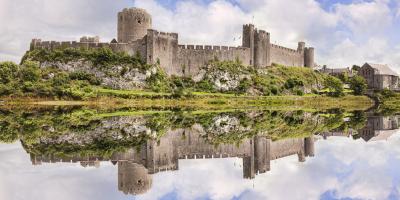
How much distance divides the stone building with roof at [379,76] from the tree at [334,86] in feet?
53.3

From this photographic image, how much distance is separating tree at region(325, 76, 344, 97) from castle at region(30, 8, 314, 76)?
7.37m

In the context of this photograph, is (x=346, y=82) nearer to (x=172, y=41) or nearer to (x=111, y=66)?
(x=172, y=41)

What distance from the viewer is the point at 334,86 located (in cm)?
5572

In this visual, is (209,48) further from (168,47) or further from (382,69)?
(382,69)

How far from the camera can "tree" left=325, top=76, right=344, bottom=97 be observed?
176 ft

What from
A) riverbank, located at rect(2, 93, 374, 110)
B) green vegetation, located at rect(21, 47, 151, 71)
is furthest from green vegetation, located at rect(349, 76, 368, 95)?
green vegetation, located at rect(21, 47, 151, 71)

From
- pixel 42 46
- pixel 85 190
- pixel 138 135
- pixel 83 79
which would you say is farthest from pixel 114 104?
pixel 85 190

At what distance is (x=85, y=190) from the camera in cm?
770

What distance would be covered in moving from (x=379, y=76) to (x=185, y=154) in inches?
2556

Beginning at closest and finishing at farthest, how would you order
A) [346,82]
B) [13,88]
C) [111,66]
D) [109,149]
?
[109,149], [13,88], [111,66], [346,82]

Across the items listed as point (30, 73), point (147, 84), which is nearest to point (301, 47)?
point (147, 84)

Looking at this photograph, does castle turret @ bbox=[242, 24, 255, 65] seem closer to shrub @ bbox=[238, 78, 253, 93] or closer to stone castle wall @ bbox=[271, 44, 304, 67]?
stone castle wall @ bbox=[271, 44, 304, 67]

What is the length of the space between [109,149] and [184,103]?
26.8 m

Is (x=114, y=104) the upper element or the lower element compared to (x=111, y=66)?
lower
